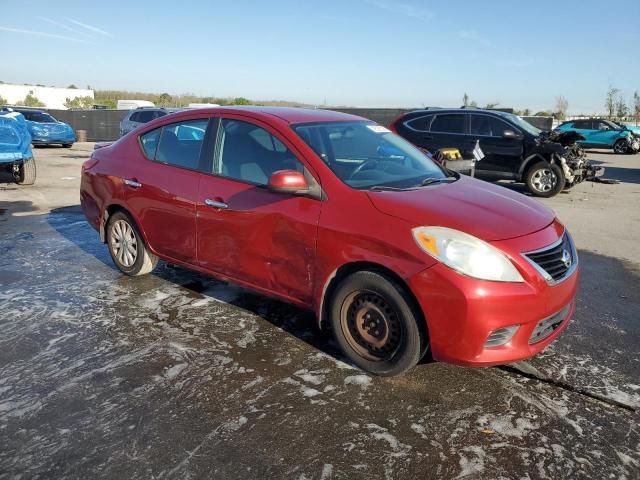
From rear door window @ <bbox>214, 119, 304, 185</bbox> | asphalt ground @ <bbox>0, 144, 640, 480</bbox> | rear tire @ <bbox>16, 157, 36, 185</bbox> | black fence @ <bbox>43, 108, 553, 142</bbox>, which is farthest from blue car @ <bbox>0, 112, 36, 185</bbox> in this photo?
black fence @ <bbox>43, 108, 553, 142</bbox>

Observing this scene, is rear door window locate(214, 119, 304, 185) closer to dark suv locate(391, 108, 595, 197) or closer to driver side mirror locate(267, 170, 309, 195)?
driver side mirror locate(267, 170, 309, 195)

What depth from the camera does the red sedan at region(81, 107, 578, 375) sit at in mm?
2918

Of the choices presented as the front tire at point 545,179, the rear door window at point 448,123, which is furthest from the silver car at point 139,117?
the front tire at point 545,179

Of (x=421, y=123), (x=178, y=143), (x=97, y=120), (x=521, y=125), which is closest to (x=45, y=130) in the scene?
(x=97, y=120)

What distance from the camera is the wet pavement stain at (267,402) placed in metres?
2.49

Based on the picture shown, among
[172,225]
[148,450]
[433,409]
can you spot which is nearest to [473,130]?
[172,225]

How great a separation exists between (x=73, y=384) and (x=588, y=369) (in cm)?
325

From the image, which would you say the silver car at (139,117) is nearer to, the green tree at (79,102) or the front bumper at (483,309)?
the front bumper at (483,309)

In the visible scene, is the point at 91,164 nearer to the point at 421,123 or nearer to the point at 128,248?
the point at 128,248

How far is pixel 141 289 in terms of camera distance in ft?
15.9

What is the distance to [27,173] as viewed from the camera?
1121cm

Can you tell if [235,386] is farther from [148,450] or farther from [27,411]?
[27,411]

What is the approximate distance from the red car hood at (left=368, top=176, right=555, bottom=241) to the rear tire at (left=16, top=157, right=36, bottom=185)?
10.3 metres

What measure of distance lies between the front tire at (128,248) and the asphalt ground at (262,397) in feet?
0.73
